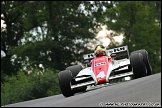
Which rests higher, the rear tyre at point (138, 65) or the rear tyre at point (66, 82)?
the rear tyre at point (138, 65)

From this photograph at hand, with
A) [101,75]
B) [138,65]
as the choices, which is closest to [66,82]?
[101,75]

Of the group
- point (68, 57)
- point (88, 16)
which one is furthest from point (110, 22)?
point (68, 57)

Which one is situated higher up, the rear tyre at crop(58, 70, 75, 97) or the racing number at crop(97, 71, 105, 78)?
the racing number at crop(97, 71, 105, 78)

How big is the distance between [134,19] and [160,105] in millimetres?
38805

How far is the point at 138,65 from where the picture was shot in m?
13.1

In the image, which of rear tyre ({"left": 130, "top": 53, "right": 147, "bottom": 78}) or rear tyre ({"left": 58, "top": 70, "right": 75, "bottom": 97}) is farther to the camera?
rear tyre ({"left": 58, "top": 70, "right": 75, "bottom": 97})

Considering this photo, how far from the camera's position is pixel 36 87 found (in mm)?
24906

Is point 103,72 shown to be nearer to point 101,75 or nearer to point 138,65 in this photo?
point 101,75

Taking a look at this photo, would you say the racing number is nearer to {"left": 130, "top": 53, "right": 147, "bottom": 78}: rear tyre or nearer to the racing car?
the racing car

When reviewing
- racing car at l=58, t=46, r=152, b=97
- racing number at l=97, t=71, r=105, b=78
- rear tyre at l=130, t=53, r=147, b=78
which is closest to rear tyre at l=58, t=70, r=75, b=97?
racing car at l=58, t=46, r=152, b=97

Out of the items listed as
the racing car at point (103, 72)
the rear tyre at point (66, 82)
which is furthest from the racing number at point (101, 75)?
the rear tyre at point (66, 82)

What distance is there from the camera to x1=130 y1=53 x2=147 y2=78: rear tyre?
13148 millimetres

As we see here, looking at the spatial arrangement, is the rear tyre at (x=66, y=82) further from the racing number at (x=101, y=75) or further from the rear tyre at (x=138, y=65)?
the rear tyre at (x=138, y=65)

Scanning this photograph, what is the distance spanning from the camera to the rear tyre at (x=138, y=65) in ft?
43.1
